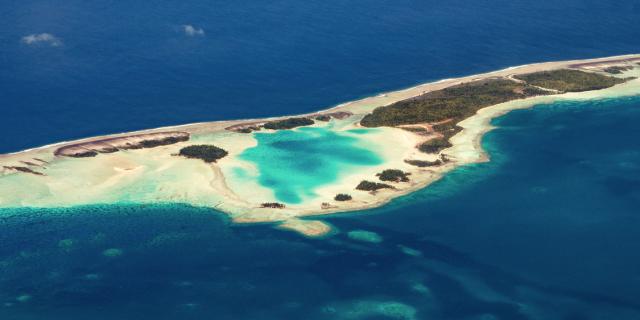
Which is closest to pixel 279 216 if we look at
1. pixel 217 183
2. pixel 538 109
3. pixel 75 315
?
pixel 217 183

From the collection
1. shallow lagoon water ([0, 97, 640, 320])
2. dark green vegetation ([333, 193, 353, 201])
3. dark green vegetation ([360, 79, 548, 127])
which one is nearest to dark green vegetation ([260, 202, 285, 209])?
shallow lagoon water ([0, 97, 640, 320])

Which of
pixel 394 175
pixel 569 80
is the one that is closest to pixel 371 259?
pixel 394 175

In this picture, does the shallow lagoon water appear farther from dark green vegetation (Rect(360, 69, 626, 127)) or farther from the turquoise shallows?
dark green vegetation (Rect(360, 69, 626, 127))

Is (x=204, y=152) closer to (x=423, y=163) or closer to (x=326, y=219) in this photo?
(x=326, y=219)

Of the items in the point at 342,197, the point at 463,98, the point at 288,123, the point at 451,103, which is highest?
the point at 463,98

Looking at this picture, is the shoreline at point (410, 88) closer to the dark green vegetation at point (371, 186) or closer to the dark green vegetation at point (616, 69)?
the dark green vegetation at point (616, 69)

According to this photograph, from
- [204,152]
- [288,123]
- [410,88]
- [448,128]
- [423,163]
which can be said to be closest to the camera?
[423,163]

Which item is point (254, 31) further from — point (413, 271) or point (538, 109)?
point (413, 271)
